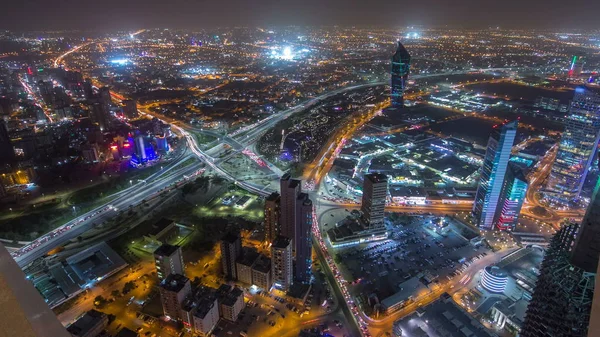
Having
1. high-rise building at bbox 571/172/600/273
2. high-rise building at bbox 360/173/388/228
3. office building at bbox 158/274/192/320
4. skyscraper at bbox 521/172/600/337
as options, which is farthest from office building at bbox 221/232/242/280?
high-rise building at bbox 571/172/600/273

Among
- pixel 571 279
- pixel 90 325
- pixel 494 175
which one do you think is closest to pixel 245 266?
pixel 90 325

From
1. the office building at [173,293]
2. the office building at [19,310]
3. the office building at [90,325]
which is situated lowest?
the office building at [90,325]

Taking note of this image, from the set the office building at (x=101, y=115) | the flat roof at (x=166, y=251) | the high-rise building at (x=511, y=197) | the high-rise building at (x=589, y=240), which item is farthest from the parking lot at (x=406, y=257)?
the office building at (x=101, y=115)

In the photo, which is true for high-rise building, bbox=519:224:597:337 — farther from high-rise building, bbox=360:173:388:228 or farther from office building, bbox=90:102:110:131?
office building, bbox=90:102:110:131

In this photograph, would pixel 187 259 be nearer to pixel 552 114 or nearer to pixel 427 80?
pixel 552 114

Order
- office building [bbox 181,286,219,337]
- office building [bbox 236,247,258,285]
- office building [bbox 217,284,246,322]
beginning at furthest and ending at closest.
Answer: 1. office building [bbox 236,247,258,285]
2. office building [bbox 217,284,246,322]
3. office building [bbox 181,286,219,337]

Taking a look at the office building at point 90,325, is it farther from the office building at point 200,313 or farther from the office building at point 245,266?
the office building at point 245,266

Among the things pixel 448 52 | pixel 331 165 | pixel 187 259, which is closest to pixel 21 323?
pixel 187 259
